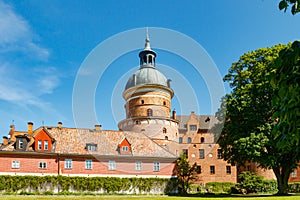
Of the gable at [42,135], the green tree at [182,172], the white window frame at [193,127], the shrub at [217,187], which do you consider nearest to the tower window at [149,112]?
the white window frame at [193,127]

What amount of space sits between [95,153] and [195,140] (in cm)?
2713

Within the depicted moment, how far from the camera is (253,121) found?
27922 millimetres

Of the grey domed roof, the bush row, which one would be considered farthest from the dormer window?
the grey domed roof

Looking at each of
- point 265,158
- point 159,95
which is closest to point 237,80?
point 265,158

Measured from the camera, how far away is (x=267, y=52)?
29891 mm

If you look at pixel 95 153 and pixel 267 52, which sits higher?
pixel 267 52

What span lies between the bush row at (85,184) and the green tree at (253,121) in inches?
359

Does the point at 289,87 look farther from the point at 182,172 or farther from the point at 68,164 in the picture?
the point at 182,172

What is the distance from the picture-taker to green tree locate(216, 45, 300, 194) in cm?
2658

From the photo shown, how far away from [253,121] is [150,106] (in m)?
23.5

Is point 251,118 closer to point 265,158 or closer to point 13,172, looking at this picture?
point 265,158

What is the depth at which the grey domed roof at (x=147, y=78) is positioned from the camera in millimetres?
51688

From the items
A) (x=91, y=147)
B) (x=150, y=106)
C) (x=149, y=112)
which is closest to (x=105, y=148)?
(x=91, y=147)

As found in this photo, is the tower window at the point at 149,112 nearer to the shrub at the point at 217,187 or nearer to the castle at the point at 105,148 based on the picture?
the castle at the point at 105,148
